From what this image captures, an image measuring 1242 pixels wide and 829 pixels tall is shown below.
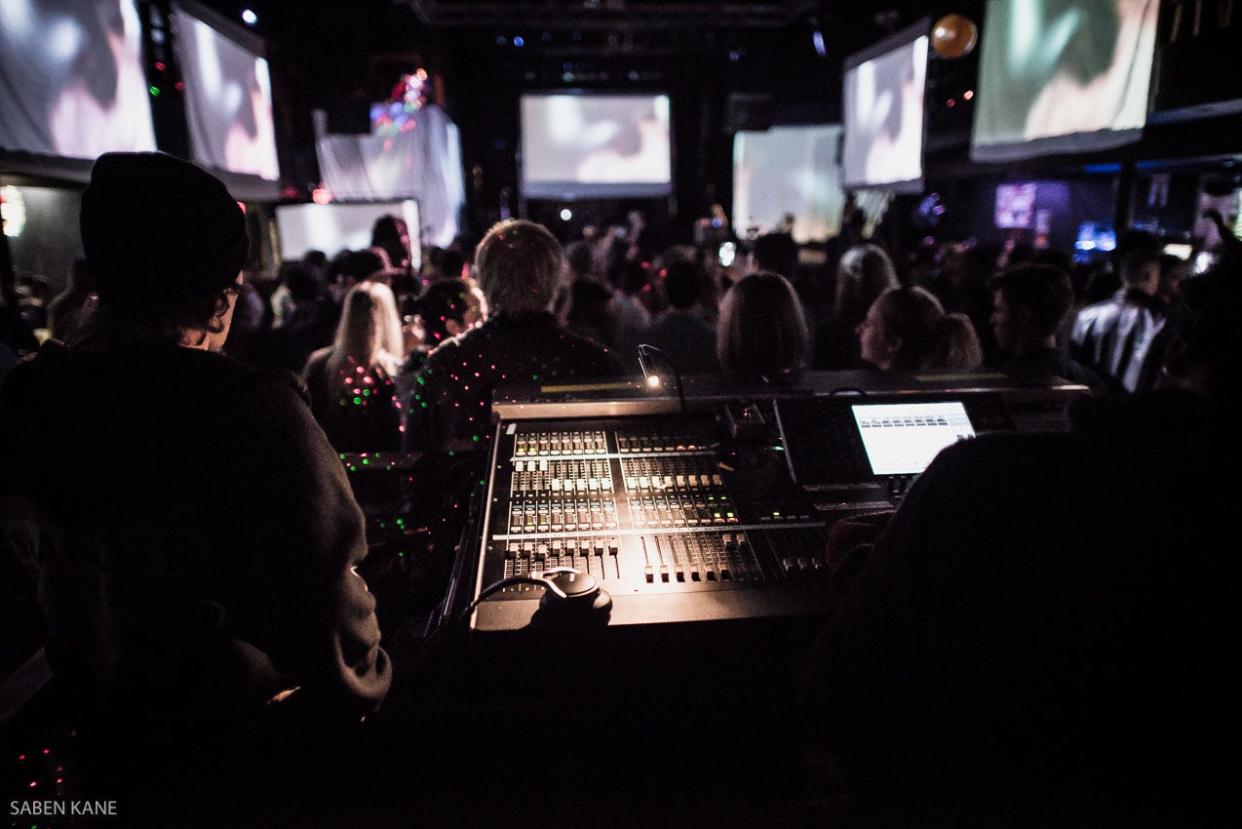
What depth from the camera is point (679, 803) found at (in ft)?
4.98

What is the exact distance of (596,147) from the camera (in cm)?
1341

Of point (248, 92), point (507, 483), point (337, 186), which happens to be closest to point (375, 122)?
point (337, 186)

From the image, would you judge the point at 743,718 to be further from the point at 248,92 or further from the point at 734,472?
the point at 248,92

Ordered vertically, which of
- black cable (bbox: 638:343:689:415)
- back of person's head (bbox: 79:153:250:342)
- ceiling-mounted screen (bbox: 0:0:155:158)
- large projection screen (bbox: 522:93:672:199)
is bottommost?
black cable (bbox: 638:343:689:415)

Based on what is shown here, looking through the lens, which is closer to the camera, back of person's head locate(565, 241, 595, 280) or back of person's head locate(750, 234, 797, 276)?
back of person's head locate(750, 234, 797, 276)

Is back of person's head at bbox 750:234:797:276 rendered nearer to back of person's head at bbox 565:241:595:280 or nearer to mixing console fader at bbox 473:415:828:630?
back of person's head at bbox 565:241:595:280

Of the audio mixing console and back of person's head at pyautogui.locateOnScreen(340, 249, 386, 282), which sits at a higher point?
back of person's head at pyautogui.locateOnScreen(340, 249, 386, 282)

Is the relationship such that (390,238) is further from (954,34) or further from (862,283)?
(954,34)

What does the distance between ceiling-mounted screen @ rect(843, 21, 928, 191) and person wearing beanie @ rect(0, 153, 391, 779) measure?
5938mm

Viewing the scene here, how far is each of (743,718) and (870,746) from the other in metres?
0.41

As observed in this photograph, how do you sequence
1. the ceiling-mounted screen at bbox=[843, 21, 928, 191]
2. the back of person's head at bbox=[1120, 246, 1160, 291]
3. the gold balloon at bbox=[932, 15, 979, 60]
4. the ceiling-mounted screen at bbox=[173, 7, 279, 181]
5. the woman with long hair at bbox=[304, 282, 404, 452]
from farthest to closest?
the gold balloon at bbox=[932, 15, 979, 60], the ceiling-mounted screen at bbox=[843, 21, 928, 191], the ceiling-mounted screen at bbox=[173, 7, 279, 181], the back of person's head at bbox=[1120, 246, 1160, 291], the woman with long hair at bbox=[304, 282, 404, 452]

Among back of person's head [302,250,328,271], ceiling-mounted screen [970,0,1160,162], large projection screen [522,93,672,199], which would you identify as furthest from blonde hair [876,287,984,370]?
large projection screen [522,93,672,199]

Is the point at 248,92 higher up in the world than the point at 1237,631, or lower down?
higher up

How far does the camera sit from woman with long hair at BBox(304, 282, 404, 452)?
3.20m
